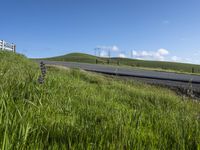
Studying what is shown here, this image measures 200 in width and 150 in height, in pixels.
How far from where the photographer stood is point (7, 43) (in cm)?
Answer: 3331

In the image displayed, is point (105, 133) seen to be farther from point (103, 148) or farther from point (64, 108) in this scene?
point (64, 108)

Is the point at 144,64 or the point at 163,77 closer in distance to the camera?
the point at 163,77

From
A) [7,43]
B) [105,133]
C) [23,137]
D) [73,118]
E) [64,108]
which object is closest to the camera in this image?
[23,137]

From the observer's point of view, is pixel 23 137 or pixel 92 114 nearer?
pixel 23 137

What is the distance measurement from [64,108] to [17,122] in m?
1.35

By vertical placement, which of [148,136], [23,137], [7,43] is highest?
[7,43]

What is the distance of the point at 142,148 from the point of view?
226 centimetres

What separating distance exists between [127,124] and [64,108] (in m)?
1.12

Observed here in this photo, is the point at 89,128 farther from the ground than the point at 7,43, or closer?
closer

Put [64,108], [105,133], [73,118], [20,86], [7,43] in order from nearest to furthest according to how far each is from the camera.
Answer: [105,133] → [73,118] → [64,108] → [20,86] → [7,43]

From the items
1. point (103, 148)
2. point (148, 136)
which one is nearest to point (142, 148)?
point (103, 148)

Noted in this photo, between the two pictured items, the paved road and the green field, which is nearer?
the paved road

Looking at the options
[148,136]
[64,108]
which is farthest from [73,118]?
[148,136]

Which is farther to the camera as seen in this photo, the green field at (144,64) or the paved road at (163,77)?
the green field at (144,64)
